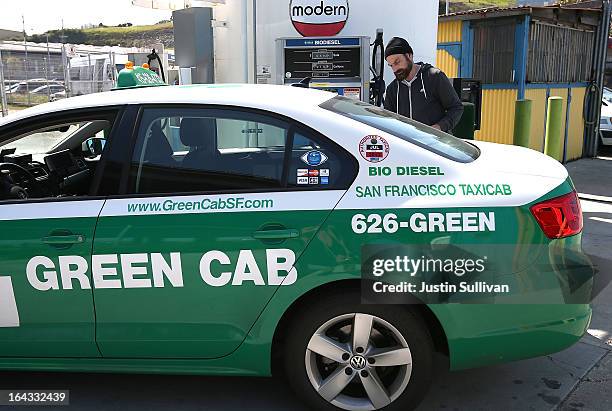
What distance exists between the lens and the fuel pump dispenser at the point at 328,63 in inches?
257

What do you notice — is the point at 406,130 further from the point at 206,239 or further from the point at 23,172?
the point at 23,172

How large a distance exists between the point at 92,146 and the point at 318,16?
11.4 feet

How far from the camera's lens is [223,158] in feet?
9.58

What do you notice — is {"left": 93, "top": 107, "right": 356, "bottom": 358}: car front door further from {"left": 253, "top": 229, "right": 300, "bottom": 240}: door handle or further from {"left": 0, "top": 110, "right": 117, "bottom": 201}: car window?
{"left": 0, "top": 110, "right": 117, "bottom": 201}: car window

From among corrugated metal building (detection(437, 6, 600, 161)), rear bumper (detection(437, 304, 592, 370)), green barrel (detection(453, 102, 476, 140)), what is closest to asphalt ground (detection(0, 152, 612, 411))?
→ rear bumper (detection(437, 304, 592, 370))

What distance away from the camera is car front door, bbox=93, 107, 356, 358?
265 centimetres

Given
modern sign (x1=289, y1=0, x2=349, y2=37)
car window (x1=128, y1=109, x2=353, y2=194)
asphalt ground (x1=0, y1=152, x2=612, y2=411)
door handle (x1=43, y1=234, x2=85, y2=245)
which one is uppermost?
modern sign (x1=289, y1=0, x2=349, y2=37)

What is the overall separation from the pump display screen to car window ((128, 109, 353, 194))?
3.74 meters

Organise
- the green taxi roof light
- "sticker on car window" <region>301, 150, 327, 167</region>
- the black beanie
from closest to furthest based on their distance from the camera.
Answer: "sticker on car window" <region>301, 150, 327, 167</region> < the black beanie < the green taxi roof light

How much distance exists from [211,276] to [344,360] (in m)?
0.71

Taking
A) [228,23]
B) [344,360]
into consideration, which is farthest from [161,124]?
[228,23]

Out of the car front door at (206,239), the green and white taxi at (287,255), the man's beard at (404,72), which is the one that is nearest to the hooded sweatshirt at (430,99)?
the man's beard at (404,72)

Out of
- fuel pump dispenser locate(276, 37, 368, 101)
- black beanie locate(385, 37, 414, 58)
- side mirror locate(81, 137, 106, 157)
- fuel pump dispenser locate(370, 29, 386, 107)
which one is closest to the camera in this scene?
side mirror locate(81, 137, 106, 157)

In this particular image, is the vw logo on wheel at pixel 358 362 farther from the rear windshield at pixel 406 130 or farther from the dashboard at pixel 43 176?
the dashboard at pixel 43 176
